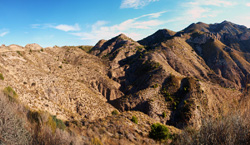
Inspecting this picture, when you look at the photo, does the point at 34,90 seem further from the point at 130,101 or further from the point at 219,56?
the point at 219,56

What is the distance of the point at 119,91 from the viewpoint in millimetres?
60469

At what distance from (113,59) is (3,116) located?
271 ft

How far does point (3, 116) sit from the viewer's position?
6254mm

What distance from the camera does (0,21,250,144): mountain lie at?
34.9 feet

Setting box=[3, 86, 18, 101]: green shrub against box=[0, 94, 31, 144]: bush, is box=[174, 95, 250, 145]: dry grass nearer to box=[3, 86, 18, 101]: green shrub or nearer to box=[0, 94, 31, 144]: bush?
box=[0, 94, 31, 144]: bush

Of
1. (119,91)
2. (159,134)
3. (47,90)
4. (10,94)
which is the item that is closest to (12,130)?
(10,94)

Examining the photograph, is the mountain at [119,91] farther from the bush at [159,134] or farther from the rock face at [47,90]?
the bush at [159,134]

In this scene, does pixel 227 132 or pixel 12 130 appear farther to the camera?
pixel 12 130

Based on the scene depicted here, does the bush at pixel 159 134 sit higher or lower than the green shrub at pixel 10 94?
lower

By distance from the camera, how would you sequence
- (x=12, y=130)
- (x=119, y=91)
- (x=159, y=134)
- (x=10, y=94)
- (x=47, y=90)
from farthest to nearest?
(x=119, y=91) → (x=47, y=90) → (x=159, y=134) → (x=10, y=94) → (x=12, y=130)

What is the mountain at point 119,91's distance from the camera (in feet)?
34.9

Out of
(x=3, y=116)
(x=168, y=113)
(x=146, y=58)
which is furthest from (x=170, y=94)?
(x=3, y=116)

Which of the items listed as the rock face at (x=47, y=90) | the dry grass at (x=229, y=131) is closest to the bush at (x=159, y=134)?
the dry grass at (x=229, y=131)

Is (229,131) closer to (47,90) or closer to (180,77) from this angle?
(47,90)
